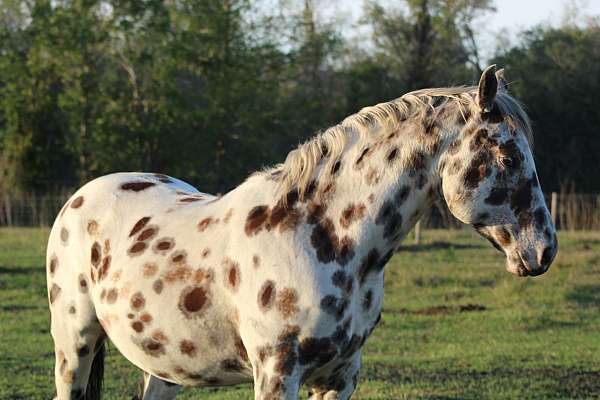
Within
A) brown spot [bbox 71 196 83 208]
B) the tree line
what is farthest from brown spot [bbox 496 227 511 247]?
the tree line

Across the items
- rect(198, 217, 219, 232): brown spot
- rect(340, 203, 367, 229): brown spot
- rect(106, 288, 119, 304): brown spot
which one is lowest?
rect(106, 288, 119, 304): brown spot

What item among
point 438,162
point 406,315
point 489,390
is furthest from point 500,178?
point 406,315

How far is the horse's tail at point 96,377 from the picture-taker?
4.86m

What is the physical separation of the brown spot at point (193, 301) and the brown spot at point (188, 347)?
120mm

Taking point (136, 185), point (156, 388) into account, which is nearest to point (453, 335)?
point (156, 388)

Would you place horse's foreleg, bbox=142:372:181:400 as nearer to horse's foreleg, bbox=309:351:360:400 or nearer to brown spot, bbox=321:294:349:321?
horse's foreleg, bbox=309:351:360:400

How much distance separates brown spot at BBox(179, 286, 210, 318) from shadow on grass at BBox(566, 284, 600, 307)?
29.6 feet

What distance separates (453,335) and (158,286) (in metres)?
6.55

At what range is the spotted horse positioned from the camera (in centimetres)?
360

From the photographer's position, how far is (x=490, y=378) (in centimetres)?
782

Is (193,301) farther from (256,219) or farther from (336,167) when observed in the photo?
(336,167)

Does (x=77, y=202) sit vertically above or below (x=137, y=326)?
above

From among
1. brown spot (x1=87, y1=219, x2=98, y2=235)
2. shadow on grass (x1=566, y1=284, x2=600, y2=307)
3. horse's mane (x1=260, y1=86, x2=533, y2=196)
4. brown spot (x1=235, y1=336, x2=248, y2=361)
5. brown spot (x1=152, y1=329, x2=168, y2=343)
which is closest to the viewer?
horse's mane (x1=260, y1=86, x2=533, y2=196)

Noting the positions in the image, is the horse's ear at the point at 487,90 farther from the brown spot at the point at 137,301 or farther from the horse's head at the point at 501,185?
the brown spot at the point at 137,301
